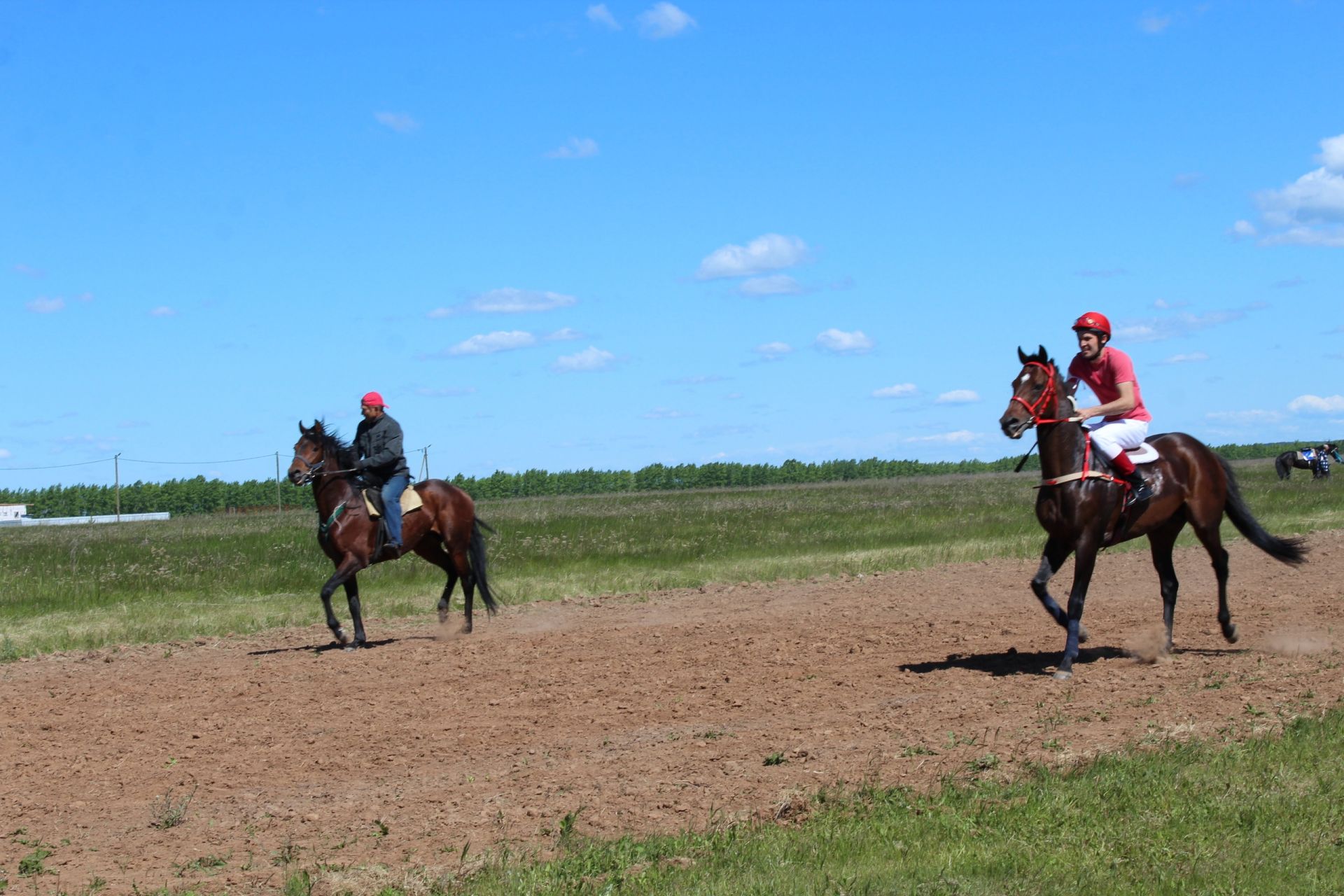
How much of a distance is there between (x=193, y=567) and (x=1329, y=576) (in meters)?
19.2

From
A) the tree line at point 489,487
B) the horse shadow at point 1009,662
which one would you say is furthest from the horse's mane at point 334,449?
the tree line at point 489,487

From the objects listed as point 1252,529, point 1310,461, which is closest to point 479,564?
point 1252,529

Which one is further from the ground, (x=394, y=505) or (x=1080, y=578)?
(x=394, y=505)

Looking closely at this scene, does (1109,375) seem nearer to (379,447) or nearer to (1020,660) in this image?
(1020,660)

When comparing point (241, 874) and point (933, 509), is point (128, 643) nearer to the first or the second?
point (241, 874)

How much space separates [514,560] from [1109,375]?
614 inches

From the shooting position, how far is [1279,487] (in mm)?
42281

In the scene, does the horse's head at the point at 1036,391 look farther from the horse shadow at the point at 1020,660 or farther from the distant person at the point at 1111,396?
the horse shadow at the point at 1020,660

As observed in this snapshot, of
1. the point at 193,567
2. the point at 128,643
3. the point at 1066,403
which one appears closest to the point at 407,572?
the point at 193,567

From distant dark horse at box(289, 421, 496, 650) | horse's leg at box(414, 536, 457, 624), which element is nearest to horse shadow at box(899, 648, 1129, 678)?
distant dark horse at box(289, 421, 496, 650)

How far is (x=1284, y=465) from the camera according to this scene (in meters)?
51.9

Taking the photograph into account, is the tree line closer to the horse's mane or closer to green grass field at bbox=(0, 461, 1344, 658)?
green grass field at bbox=(0, 461, 1344, 658)

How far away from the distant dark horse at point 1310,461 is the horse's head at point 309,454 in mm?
45297

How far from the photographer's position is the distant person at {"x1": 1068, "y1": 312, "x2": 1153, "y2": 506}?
35.1 feet
